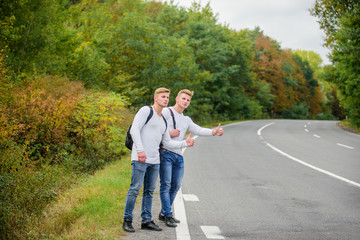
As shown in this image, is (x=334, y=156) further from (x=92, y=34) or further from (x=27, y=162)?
(x=92, y=34)

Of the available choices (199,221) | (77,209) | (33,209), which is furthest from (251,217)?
(33,209)

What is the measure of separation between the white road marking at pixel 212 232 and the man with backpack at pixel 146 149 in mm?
603

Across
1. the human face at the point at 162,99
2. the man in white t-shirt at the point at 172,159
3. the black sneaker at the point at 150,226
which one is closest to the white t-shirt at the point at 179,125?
the man in white t-shirt at the point at 172,159

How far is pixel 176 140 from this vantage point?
556 cm

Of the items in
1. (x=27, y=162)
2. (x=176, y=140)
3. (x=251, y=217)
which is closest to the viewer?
(x=176, y=140)

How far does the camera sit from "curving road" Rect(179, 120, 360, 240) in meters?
5.39

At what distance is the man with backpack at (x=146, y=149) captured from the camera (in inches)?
196

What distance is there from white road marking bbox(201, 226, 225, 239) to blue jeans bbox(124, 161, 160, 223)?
0.75 meters

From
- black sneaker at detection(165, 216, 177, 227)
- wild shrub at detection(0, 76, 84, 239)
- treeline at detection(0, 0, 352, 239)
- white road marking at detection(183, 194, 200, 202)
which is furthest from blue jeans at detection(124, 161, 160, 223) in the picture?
wild shrub at detection(0, 76, 84, 239)

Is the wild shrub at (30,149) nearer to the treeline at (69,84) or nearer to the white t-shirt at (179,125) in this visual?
the treeline at (69,84)

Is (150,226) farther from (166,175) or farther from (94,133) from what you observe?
(94,133)

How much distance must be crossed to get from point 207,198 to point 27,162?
16.2 ft

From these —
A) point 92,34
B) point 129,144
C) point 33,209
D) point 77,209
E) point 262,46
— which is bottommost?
point 33,209

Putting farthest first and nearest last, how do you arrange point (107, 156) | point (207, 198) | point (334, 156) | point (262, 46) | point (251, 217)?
point (262, 46), point (334, 156), point (107, 156), point (207, 198), point (251, 217)
